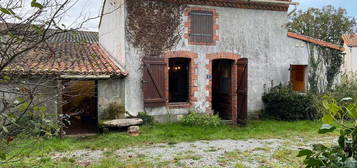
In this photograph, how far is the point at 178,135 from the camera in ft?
26.0

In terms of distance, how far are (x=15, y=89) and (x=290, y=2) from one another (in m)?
10.4

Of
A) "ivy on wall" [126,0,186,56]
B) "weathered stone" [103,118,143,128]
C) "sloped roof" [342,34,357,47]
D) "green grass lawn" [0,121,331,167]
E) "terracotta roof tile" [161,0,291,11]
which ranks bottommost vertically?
"green grass lawn" [0,121,331,167]

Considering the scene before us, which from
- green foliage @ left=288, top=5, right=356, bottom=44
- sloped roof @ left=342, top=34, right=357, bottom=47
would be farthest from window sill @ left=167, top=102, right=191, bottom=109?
sloped roof @ left=342, top=34, right=357, bottom=47

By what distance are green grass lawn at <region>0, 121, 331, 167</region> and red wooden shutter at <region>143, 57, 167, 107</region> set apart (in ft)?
2.72

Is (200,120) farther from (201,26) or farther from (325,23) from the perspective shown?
(325,23)

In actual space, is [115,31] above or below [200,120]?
above

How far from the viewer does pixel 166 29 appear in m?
9.20

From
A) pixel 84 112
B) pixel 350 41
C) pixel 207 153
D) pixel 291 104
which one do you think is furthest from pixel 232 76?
pixel 350 41

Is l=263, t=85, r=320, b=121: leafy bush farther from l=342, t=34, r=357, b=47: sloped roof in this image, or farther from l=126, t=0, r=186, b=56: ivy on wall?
l=342, t=34, r=357, b=47: sloped roof

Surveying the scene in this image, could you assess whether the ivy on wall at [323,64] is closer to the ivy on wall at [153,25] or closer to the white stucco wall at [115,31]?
the ivy on wall at [153,25]

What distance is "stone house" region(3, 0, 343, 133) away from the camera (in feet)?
28.8

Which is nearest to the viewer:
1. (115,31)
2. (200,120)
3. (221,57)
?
(200,120)

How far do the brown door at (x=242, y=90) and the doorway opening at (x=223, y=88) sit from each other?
0.51 m

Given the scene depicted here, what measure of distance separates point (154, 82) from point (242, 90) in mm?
3126
